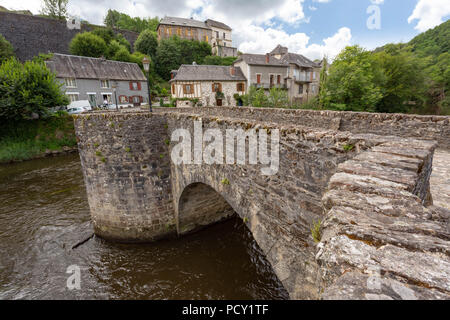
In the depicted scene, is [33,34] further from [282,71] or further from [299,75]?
[299,75]

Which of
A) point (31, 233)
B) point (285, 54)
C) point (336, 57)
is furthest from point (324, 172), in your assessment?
point (285, 54)

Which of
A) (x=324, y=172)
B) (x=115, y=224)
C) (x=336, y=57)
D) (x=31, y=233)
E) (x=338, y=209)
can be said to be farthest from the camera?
(x=336, y=57)

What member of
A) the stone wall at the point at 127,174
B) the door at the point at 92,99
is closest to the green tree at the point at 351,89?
the stone wall at the point at 127,174

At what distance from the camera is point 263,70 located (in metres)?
29.6

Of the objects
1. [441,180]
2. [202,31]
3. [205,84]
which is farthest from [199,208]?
[202,31]

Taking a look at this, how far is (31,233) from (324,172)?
11.8 meters

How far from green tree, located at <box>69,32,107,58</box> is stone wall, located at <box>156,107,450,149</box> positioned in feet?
132

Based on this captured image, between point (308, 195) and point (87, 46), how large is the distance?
45918 millimetres

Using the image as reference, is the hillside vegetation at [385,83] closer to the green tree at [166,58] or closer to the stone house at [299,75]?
the stone house at [299,75]

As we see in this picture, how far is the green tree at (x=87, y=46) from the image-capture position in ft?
120

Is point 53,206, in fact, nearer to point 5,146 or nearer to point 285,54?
point 5,146

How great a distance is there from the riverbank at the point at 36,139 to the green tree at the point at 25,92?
1044 mm

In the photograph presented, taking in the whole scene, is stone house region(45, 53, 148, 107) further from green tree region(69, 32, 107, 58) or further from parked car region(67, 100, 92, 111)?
green tree region(69, 32, 107, 58)

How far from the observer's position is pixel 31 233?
30.6 feet
